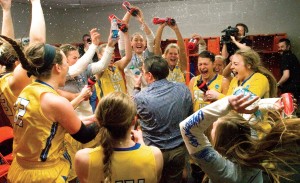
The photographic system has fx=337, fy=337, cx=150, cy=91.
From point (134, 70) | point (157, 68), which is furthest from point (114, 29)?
point (157, 68)

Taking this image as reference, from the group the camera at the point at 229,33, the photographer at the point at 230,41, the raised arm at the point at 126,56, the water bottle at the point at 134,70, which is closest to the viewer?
the raised arm at the point at 126,56

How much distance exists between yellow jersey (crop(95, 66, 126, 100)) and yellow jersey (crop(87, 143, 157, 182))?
2245mm

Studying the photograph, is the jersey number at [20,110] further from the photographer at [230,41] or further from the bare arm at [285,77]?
the bare arm at [285,77]

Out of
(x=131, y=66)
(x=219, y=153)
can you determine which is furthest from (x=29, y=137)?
(x=131, y=66)

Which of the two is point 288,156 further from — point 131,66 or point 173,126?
point 131,66

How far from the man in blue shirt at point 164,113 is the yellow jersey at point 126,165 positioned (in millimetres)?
957

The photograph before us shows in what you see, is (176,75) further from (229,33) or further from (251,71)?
(251,71)

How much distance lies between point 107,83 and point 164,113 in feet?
4.71

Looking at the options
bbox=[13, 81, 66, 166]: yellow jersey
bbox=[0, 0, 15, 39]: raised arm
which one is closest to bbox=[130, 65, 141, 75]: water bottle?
bbox=[0, 0, 15, 39]: raised arm

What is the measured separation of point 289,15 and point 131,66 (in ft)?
14.5

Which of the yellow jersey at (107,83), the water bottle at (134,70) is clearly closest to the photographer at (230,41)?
the water bottle at (134,70)

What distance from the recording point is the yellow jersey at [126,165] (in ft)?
4.75

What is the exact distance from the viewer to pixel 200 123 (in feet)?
4.13

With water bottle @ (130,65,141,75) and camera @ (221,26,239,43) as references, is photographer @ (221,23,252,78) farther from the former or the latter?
water bottle @ (130,65,141,75)
